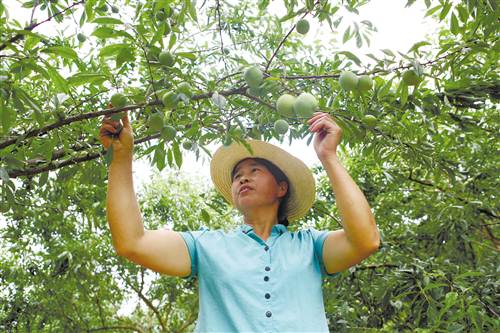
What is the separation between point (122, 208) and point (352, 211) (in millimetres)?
606

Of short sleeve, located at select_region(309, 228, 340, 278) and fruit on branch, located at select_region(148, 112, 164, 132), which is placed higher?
fruit on branch, located at select_region(148, 112, 164, 132)

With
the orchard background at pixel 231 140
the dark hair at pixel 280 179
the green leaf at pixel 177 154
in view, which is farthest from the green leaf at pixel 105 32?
the dark hair at pixel 280 179

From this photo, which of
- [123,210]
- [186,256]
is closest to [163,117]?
[123,210]

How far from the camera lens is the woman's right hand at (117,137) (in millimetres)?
1634

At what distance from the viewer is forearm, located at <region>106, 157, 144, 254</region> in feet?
5.18

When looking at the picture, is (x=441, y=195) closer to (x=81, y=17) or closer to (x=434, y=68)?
(x=434, y=68)

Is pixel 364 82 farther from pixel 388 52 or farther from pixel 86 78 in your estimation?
pixel 86 78

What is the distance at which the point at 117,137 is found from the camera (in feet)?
5.40

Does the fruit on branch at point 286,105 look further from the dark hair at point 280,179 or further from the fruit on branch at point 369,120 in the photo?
the dark hair at point 280,179

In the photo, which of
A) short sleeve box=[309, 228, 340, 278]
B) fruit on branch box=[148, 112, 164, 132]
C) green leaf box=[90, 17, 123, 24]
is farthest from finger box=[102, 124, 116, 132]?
short sleeve box=[309, 228, 340, 278]

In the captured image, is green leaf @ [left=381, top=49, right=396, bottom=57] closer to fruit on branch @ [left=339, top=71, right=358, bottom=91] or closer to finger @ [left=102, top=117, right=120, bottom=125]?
fruit on branch @ [left=339, top=71, right=358, bottom=91]

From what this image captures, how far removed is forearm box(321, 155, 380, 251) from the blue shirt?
0.16 meters

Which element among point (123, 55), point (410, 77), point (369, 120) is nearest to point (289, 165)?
point (369, 120)

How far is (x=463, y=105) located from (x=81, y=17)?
4.81 ft
